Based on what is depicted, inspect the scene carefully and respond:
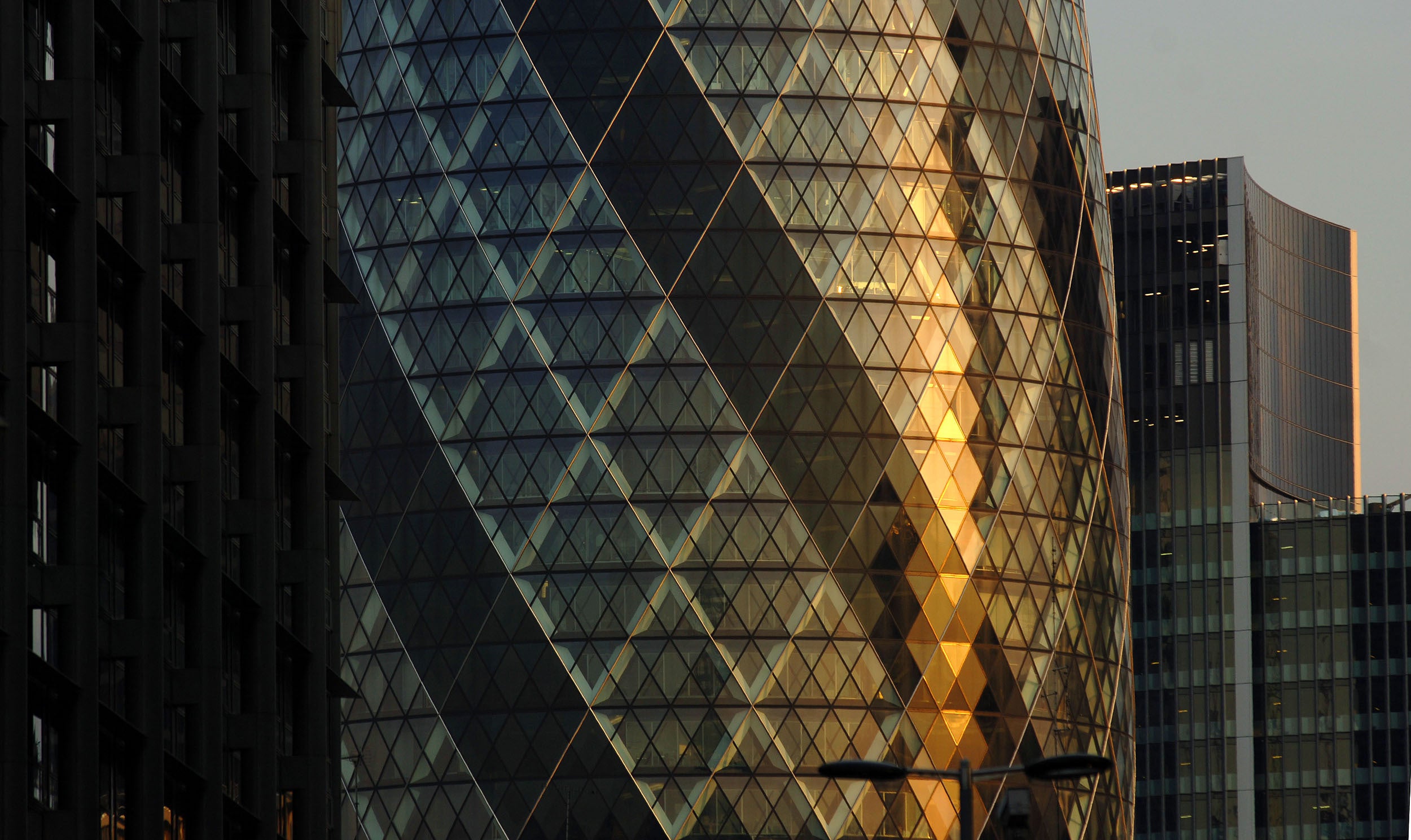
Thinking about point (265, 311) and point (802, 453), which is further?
point (802, 453)

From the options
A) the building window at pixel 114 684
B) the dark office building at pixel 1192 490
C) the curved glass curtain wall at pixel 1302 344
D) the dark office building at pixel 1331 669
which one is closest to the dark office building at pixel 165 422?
the building window at pixel 114 684

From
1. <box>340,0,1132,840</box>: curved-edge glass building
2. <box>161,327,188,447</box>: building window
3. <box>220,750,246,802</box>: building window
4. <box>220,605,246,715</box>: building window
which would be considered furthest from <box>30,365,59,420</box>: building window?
<box>340,0,1132,840</box>: curved-edge glass building

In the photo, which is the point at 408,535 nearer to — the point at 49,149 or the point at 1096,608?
the point at 1096,608

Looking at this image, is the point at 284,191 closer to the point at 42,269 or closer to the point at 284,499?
the point at 284,499

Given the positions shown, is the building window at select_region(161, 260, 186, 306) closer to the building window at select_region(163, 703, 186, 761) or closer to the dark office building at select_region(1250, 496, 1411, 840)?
the building window at select_region(163, 703, 186, 761)

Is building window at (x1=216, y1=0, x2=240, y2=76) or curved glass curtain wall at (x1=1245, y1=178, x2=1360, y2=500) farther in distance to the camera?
curved glass curtain wall at (x1=1245, y1=178, x2=1360, y2=500)

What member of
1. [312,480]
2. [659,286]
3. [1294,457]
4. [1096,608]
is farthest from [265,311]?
[1294,457]

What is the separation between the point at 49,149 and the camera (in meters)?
38.6

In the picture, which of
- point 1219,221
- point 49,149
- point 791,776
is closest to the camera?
point 49,149

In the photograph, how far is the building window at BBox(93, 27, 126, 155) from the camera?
133ft

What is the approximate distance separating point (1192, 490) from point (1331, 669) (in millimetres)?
14081

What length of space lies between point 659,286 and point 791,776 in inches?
689

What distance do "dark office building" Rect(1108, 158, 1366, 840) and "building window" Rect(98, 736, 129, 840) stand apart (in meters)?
122

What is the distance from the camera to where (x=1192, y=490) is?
159 m
